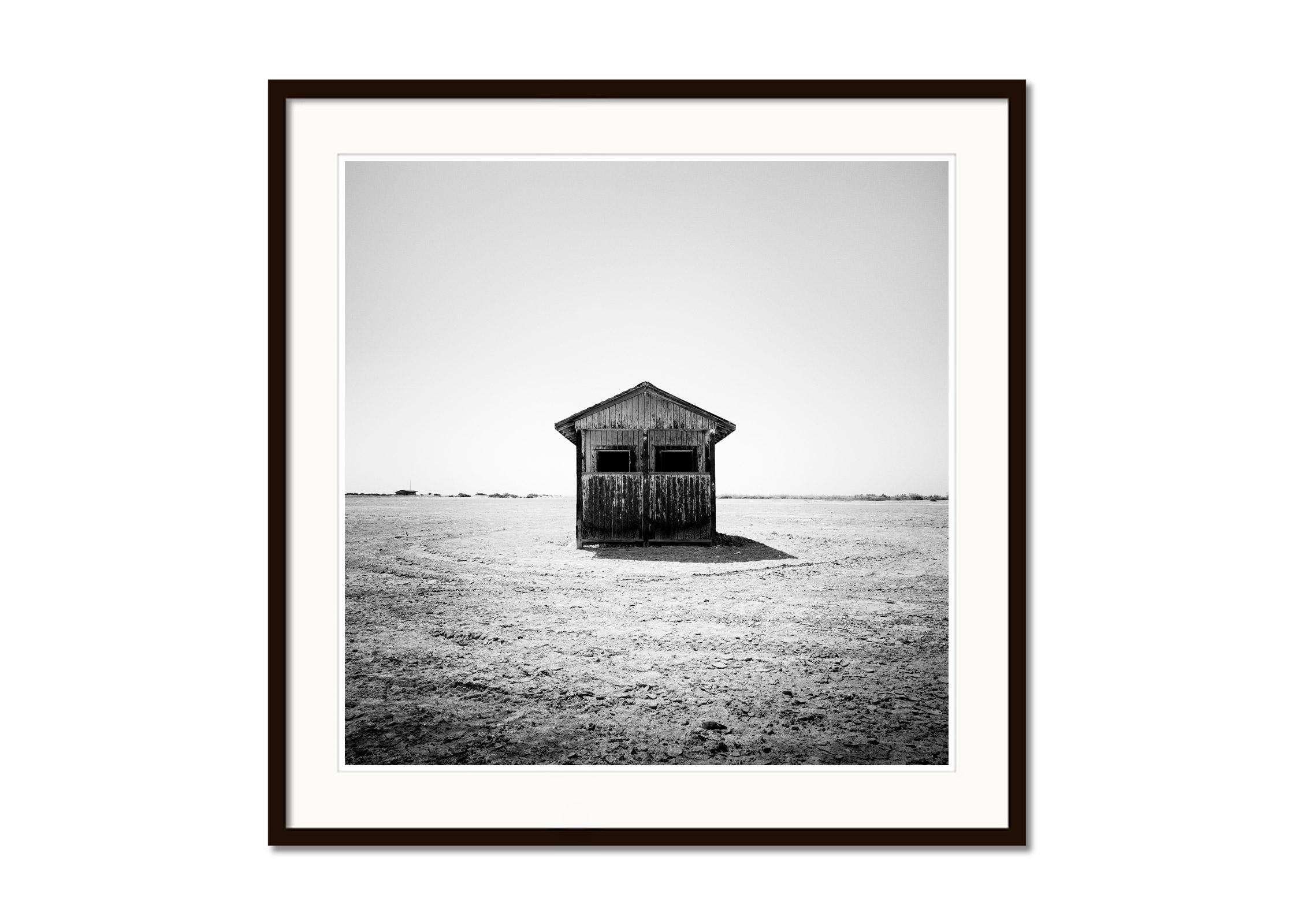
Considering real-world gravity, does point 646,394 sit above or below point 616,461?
above

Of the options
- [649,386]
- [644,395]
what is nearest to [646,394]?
[644,395]

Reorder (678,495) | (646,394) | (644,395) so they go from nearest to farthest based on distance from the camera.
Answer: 1. (646,394)
2. (644,395)
3. (678,495)

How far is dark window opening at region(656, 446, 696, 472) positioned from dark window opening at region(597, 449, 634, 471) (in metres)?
0.47

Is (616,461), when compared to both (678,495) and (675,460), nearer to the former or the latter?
(675,460)

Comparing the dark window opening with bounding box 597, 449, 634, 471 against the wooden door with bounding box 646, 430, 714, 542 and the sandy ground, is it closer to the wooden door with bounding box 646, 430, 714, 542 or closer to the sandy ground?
the wooden door with bounding box 646, 430, 714, 542

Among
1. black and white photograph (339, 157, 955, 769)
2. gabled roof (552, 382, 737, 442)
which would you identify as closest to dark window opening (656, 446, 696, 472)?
gabled roof (552, 382, 737, 442)

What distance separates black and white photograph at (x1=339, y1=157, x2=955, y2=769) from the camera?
9.46 ft

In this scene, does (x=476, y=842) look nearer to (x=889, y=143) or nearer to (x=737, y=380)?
(x=737, y=380)

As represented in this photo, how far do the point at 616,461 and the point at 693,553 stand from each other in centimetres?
199

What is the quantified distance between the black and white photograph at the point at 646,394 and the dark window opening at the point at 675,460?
3.88 meters

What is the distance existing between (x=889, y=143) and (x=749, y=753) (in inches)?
129

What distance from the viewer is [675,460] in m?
8.96
